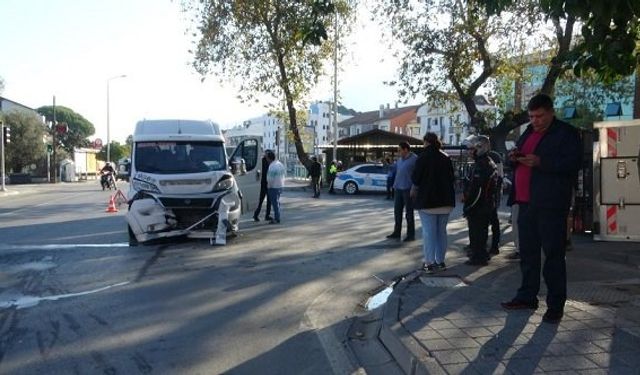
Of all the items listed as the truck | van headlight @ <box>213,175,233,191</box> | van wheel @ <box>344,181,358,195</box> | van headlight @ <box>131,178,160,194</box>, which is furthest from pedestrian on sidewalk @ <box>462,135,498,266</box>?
van wheel @ <box>344,181,358,195</box>

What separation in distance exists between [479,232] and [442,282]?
150cm

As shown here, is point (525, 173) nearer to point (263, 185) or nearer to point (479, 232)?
point (479, 232)

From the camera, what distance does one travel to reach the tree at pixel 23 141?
5772 cm

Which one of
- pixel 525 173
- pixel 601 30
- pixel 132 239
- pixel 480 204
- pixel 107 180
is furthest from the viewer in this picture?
pixel 107 180

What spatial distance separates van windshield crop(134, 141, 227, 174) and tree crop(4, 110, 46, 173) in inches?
1985

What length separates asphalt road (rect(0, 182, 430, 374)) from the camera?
210 inches

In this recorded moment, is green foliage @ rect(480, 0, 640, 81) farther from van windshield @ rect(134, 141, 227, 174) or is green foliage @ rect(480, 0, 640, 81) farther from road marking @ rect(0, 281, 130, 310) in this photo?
van windshield @ rect(134, 141, 227, 174)

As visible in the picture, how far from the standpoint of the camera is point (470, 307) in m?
6.34

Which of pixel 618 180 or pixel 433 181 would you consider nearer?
pixel 433 181

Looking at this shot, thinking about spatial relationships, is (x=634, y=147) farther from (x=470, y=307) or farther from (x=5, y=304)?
(x=5, y=304)

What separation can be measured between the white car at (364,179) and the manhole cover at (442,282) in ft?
68.8

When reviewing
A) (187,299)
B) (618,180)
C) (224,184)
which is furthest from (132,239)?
(618,180)

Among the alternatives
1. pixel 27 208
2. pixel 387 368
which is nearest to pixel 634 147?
pixel 387 368

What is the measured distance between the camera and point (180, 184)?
1172cm
